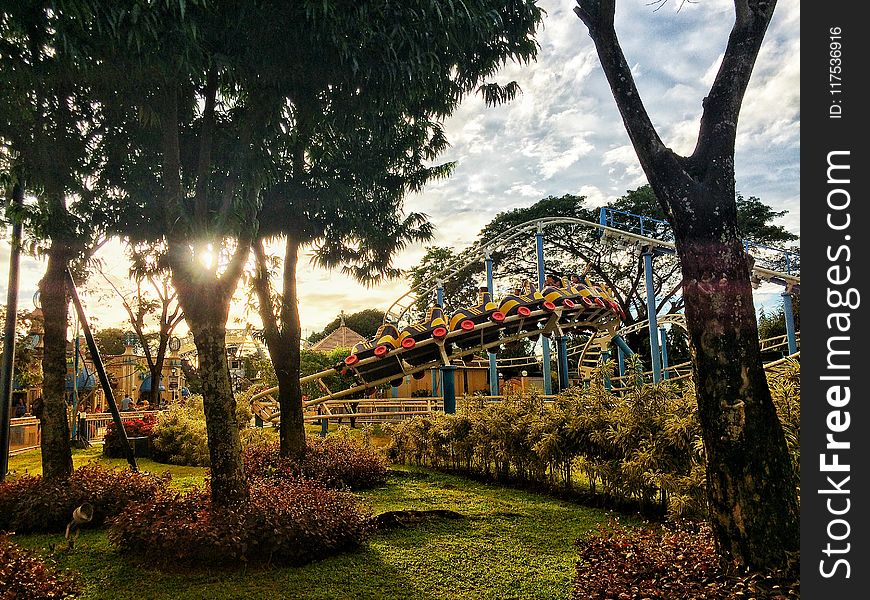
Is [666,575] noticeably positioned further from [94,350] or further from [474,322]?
[474,322]

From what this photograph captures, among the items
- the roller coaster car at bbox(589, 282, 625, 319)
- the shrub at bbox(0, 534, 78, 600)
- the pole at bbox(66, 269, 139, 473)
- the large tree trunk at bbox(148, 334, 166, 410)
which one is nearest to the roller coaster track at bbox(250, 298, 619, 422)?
the roller coaster car at bbox(589, 282, 625, 319)

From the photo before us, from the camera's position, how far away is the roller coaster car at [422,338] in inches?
582

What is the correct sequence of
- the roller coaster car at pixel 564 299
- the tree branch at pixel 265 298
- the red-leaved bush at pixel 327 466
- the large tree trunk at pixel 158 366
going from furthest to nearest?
the large tree trunk at pixel 158 366
the roller coaster car at pixel 564 299
the tree branch at pixel 265 298
the red-leaved bush at pixel 327 466

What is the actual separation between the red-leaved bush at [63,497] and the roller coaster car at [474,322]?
8618 mm

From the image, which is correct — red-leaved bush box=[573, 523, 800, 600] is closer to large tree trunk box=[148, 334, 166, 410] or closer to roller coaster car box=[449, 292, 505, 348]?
roller coaster car box=[449, 292, 505, 348]

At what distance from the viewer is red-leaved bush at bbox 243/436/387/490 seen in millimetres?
8500

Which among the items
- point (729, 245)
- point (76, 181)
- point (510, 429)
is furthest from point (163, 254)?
point (729, 245)

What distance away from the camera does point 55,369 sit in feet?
25.0

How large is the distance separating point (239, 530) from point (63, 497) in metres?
3.42

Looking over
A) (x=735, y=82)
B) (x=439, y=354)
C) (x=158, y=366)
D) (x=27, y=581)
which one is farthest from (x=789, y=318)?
(x=158, y=366)

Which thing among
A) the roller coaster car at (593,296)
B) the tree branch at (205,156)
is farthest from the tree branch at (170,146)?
the roller coaster car at (593,296)

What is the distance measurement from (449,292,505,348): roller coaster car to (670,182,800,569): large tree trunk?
11566 millimetres

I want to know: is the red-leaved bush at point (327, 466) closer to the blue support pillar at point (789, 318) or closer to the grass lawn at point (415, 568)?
the grass lawn at point (415, 568)

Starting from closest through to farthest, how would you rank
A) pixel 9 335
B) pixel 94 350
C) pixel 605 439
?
1. pixel 605 439
2. pixel 9 335
3. pixel 94 350
